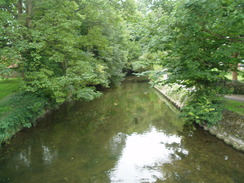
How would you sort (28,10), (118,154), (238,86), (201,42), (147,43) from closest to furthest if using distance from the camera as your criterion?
(201,42) < (118,154) < (147,43) < (28,10) < (238,86)

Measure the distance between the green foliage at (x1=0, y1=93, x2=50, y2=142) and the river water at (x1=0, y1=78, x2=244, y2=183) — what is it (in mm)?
749

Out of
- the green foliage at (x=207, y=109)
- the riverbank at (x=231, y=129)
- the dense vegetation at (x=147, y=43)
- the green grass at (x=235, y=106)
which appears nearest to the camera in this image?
the dense vegetation at (x=147, y=43)

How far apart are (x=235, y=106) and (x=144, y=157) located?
6258mm

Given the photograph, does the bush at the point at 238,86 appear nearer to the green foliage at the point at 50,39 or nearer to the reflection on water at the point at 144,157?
the reflection on water at the point at 144,157

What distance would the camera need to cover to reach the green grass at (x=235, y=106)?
9214 mm

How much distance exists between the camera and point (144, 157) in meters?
7.86

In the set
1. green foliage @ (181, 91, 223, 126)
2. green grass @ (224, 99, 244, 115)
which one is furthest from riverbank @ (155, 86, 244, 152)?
green grass @ (224, 99, 244, 115)

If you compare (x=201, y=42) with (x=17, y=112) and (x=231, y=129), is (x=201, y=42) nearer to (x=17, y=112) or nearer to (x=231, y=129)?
(x=231, y=129)

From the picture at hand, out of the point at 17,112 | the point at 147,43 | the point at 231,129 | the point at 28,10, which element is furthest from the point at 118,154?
the point at 28,10

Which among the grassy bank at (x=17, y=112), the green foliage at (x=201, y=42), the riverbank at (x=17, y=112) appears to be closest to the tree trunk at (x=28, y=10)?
the grassy bank at (x=17, y=112)

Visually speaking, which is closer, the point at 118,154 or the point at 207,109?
the point at 118,154

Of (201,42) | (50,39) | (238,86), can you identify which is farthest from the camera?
(238,86)

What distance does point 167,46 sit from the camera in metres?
9.02

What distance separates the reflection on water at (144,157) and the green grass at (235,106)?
3.33m
